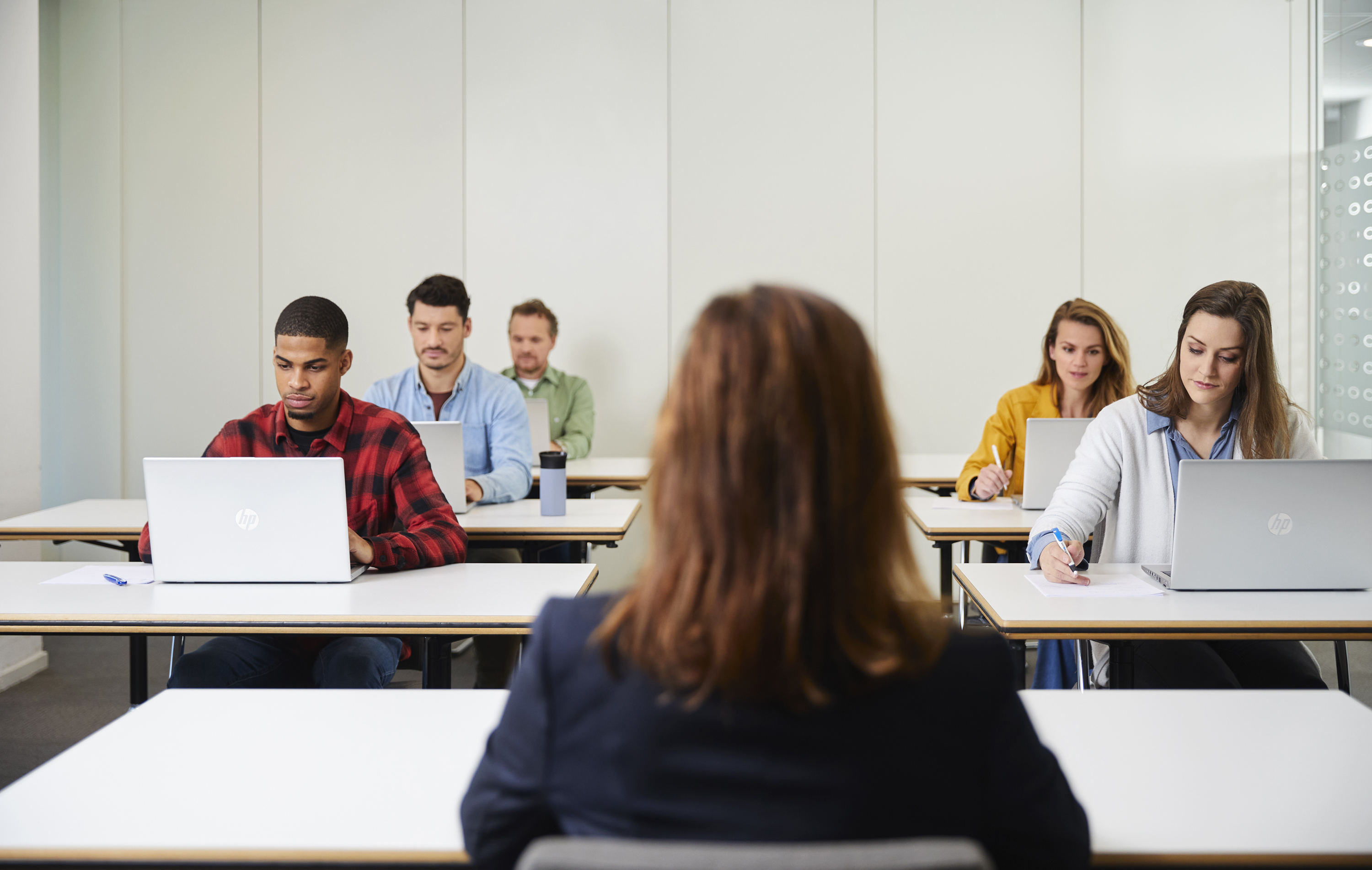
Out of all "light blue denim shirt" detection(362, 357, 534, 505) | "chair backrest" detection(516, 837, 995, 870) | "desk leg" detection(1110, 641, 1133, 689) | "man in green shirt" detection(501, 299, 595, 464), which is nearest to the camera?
"chair backrest" detection(516, 837, 995, 870)

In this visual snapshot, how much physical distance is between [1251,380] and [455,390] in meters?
2.55

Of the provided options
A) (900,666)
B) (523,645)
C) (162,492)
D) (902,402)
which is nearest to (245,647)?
(162,492)

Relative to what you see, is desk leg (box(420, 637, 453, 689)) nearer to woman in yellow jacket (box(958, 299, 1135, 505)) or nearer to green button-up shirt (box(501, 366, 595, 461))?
woman in yellow jacket (box(958, 299, 1135, 505))

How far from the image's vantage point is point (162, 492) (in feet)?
6.34

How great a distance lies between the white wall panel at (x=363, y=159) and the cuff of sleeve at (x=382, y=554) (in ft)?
10.0

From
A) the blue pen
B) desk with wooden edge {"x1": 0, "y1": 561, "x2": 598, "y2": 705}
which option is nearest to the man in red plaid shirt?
desk with wooden edge {"x1": 0, "y1": 561, "x2": 598, "y2": 705}

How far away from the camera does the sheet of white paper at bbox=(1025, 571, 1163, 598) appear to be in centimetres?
195

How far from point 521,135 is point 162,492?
11.6 feet

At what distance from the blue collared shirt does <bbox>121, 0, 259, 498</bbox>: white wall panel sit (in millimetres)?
4350

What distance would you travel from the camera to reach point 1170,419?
2.23m

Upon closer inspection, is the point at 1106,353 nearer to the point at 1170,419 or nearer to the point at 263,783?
the point at 1170,419

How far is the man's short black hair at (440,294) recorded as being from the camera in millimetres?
3430

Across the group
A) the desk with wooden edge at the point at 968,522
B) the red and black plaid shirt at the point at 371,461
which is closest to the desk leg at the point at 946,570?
the desk with wooden edge at the point at 968,522

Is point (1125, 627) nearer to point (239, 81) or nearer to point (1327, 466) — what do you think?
point (1327, 466)
